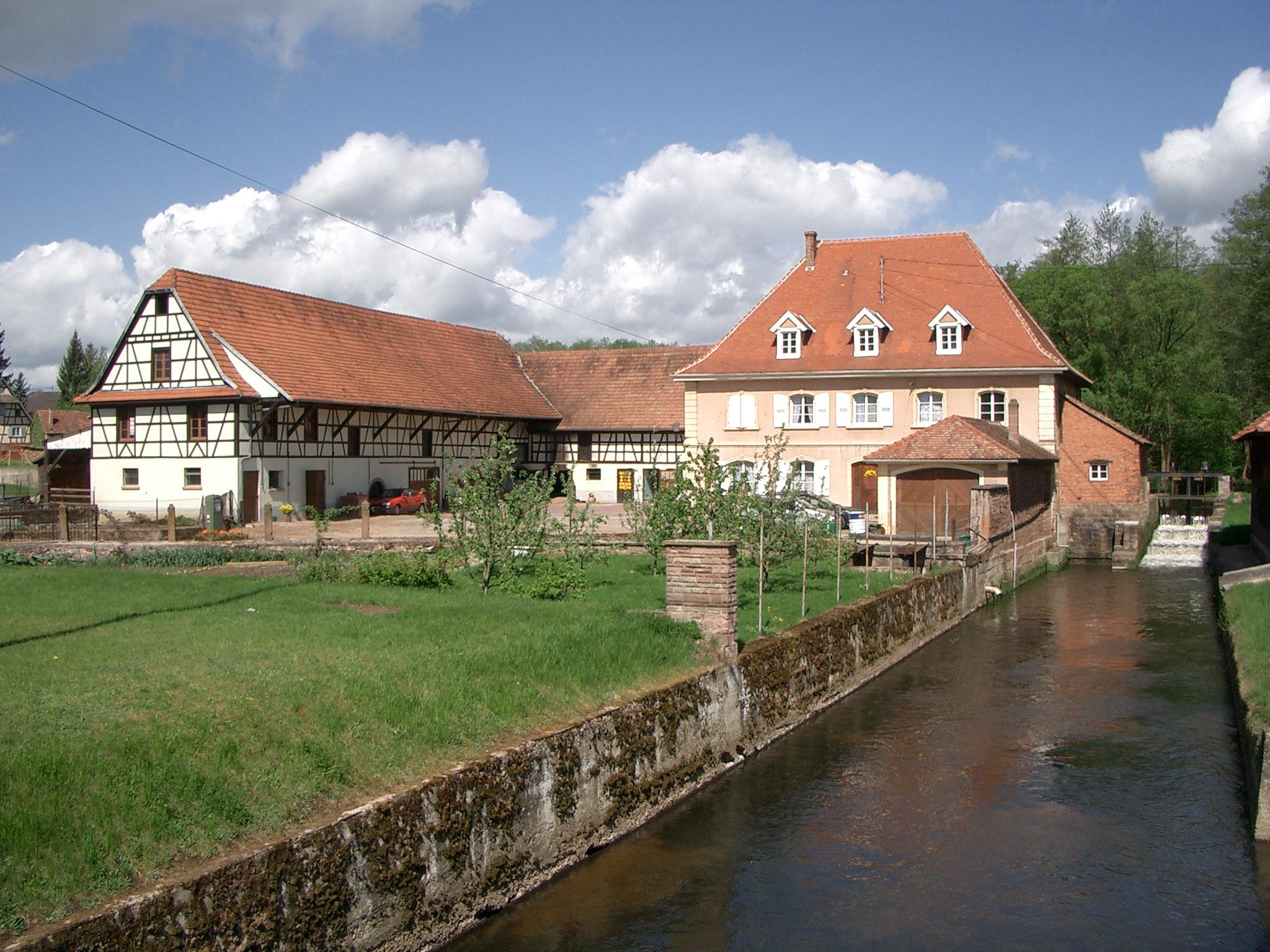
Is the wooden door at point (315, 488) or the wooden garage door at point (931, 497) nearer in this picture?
the wooden garage door at point (931, 497)

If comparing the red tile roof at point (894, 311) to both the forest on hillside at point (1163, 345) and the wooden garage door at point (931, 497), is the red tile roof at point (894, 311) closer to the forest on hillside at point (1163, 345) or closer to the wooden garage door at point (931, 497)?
the wooden garage door at point (931, 497)

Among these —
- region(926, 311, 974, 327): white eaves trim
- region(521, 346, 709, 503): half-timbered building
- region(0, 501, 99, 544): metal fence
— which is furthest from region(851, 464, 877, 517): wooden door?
region(0, 501, 99, 544): metal fence

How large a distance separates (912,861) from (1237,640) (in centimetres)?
899

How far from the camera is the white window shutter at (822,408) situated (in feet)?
135

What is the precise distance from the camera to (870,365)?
40188mm

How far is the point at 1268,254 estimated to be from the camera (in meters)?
44.7

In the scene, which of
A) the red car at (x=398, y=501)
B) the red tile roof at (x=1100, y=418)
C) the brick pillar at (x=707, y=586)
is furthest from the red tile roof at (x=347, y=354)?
the brick pillar at (x=707, y=586)

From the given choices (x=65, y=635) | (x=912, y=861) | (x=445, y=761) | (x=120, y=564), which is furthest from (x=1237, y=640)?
(x=120, y=564)

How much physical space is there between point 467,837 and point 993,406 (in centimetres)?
3401

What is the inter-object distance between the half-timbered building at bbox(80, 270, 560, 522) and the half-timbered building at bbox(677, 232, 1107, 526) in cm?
1086

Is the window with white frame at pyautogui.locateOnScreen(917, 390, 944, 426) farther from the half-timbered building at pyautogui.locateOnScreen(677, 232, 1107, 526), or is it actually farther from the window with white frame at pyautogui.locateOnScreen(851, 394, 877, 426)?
the window with white frame at pyautogui.locateOnScreen(851, 394, 877, 426)

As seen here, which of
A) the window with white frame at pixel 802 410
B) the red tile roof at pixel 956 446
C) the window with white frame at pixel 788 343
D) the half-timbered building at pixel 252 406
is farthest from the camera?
the window with white frame at pixel 788 343

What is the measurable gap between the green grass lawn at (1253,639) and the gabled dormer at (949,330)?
62.1ft

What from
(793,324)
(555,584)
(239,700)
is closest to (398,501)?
(793,324)
